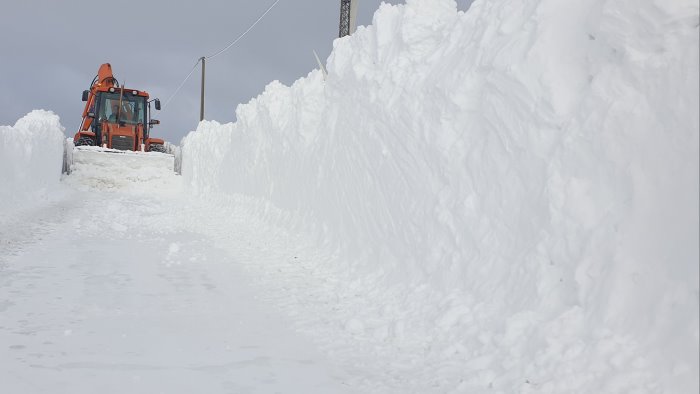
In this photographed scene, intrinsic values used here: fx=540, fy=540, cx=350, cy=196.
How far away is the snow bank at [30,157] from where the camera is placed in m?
12.4

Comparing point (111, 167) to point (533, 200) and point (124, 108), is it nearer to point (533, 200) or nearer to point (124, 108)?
point (124, 108)

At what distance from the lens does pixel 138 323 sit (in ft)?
14.8

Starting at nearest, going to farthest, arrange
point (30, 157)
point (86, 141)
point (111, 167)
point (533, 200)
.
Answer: point (533, 200) < point (30, 157) < point (111, 167) < point (86, 141)

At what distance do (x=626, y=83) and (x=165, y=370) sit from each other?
366cm

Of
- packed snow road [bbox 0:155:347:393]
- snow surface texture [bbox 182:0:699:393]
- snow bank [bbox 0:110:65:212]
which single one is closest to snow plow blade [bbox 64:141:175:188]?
snow bank [bbox 0:110:65:212]

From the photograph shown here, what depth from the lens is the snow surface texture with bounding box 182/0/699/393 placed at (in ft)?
10.3

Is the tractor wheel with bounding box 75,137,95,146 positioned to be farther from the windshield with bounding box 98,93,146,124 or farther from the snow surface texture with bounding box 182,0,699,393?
the snow surface texture with bounding box 182,0,699,393

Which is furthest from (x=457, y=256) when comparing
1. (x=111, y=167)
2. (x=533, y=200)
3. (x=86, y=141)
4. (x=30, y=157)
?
(x=86, y=141)

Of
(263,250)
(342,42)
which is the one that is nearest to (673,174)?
(263,250)

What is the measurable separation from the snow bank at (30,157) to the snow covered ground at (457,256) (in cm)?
500

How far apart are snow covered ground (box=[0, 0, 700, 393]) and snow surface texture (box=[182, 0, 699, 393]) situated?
0.02 metres

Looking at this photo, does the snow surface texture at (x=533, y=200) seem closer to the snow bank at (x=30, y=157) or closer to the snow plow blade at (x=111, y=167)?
the snow bank at (x=30, y=157)

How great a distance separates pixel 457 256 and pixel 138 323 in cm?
282

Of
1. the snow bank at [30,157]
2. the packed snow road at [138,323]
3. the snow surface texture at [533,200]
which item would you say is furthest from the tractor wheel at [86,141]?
the snow surface texture at [533,200]
